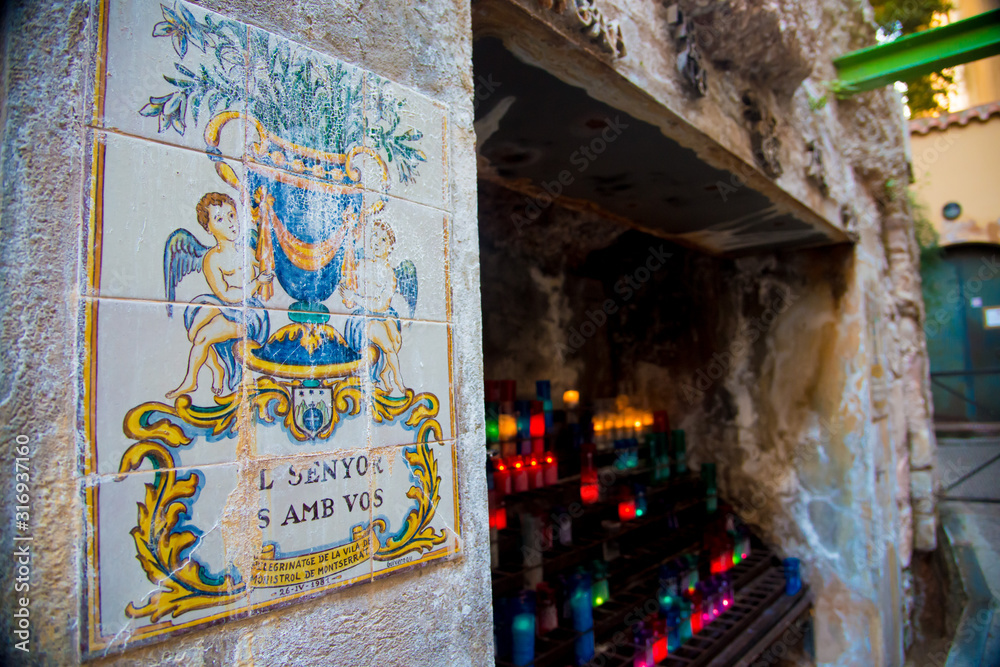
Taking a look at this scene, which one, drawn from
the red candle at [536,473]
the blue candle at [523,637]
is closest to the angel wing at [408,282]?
the blue candle at [523,637]

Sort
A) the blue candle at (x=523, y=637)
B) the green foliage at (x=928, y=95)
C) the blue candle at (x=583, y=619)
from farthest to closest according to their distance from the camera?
1. the green foliage at (x=928, y=95)
2. the blue candle at (x=583, y=619)
3. the blue candle at (x=523, y=637)

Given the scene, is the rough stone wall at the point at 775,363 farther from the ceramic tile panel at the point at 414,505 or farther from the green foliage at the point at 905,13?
the green foliage at the point at 905,13

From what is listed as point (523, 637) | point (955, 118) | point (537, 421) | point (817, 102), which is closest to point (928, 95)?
point (955, 118)

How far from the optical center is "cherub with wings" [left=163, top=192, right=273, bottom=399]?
0.68m

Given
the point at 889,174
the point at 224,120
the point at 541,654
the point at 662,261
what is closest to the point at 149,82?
the point at 224,120

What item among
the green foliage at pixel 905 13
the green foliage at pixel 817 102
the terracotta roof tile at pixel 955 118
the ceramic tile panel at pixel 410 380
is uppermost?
the green foliage at pixel 905 13

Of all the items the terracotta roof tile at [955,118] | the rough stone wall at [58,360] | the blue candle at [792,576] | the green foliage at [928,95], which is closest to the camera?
the rough stone wall at [58,360]

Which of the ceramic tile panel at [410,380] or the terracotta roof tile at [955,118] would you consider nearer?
the ceramic tile panel at [410,380]

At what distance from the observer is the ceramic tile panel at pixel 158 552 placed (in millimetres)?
600

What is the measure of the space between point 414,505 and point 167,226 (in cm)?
49

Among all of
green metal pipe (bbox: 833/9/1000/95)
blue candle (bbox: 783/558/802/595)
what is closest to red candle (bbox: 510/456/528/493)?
blue candle (bbox: 783/558/802/595)

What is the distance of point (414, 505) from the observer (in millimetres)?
866

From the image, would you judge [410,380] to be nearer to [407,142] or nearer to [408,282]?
[408,282]

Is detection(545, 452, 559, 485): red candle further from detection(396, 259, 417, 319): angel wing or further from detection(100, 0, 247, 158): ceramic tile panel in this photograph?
detection(100, 0, 247, 158): ceramic tile panel
